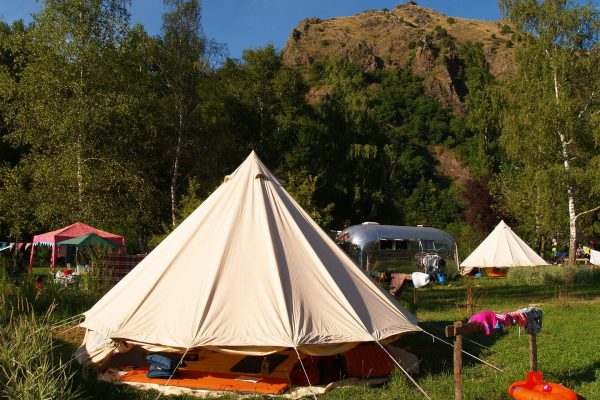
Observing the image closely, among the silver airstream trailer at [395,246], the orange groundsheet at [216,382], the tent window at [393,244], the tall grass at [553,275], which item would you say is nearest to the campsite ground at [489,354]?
the orange groundsheet at [216,382]

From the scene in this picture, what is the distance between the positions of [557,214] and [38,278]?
58.3 ft

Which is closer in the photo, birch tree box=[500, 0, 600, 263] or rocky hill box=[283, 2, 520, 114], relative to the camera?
birch tree box=[500, 0, 600, 263]

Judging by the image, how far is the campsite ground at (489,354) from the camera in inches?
223

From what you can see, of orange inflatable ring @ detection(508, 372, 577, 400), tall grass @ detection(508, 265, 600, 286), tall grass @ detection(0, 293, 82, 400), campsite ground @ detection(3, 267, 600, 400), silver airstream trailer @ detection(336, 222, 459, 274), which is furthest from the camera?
silver airstream trailer @ detection(336, 222, 459, 274)

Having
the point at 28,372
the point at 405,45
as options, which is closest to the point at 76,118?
the point at 28,372

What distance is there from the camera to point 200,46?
72.4 ft

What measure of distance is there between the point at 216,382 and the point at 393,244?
14.5 meters

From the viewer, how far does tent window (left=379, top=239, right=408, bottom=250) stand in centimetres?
1958

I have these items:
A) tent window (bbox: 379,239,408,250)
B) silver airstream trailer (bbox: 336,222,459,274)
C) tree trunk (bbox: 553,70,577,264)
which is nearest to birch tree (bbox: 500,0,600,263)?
tree trunk (bbox: 553,70,577,264)

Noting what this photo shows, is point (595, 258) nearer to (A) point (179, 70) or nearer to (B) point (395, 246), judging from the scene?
(B) point (395, 246)

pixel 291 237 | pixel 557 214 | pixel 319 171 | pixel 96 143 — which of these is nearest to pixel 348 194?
pixel 319 171

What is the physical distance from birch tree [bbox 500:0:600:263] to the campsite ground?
23.3ft

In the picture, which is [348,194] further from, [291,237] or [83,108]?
[291,237]

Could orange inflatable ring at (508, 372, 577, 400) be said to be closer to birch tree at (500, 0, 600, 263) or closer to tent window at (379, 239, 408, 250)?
tent window at (379, 239, 408, 250)
